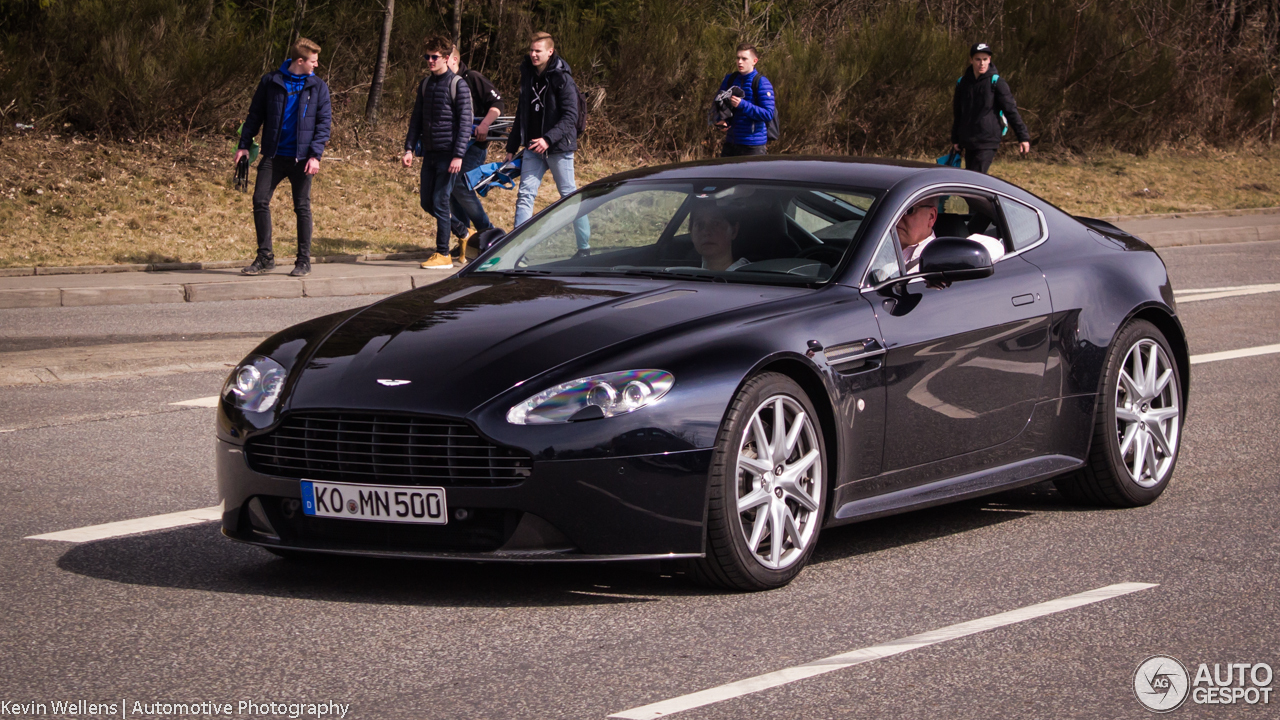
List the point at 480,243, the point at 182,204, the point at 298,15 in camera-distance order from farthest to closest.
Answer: the point at 298,15 → the point at 182,204 → the point at 480,243

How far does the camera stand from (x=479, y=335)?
515cm

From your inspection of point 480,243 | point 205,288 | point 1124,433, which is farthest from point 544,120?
point 1124,433

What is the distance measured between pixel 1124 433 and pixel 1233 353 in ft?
16.1

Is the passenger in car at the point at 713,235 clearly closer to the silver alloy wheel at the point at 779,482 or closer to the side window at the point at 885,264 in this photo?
the side window at the point at 885,264

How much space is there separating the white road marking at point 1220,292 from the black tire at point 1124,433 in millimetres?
7708

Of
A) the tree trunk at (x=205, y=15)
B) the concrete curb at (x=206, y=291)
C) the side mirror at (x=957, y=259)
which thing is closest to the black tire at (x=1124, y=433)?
the side mirror at (x=957, y=259)

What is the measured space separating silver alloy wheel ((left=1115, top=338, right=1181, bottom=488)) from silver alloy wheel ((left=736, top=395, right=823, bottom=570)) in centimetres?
184

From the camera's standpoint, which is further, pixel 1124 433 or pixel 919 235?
pixel 1124 433

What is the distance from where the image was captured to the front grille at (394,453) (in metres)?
4.71

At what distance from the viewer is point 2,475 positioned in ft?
22.8

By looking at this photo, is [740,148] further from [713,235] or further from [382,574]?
[382,574]

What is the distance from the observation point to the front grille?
15.4 feet

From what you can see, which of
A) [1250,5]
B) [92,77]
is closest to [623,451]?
[92,77]

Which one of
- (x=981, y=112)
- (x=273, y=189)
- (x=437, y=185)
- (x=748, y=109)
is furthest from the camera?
(x=981, y=112)
